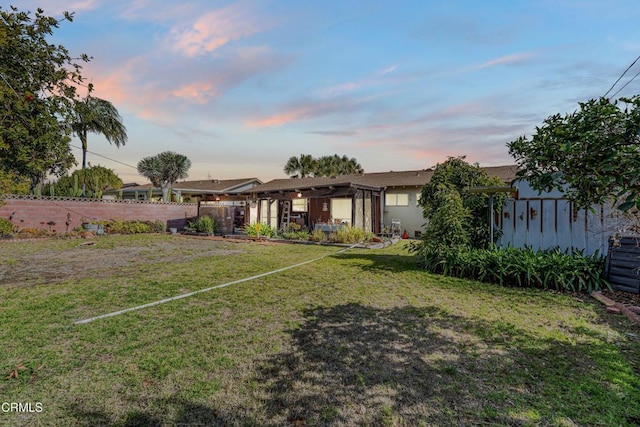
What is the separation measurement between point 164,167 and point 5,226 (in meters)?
19.5

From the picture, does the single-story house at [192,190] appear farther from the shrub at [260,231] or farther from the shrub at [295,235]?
the shrub at [295,235]

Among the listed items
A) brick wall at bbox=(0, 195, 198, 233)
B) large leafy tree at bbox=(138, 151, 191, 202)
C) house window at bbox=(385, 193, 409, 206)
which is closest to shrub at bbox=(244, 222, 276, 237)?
brick wall at bbox=(0, 195, 198, 233)

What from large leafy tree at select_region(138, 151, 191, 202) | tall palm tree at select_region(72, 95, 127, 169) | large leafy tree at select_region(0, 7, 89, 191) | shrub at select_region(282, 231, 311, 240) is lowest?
shrub at select_region(282, 231, 311, 240)

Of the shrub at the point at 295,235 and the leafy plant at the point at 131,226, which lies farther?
the leafy plant at the point at 131,226

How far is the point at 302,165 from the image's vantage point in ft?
106

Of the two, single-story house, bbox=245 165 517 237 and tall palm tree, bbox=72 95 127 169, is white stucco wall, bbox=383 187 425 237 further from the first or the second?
tall palm tree, bbox=72 95 127 169

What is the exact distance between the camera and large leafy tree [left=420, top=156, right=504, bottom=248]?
24.6ft

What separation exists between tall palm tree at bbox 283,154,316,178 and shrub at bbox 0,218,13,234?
75.3 ft

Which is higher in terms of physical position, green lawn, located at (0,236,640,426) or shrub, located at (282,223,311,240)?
shrub, located at (282,223,311,240)

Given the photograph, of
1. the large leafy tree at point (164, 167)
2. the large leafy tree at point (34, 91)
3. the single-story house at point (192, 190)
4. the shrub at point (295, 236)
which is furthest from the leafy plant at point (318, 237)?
the large leafy tree at point (164, 167)

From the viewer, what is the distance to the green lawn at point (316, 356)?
87.4 inches

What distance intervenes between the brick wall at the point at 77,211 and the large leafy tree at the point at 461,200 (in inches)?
640

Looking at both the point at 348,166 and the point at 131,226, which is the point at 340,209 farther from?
the point at 348,166

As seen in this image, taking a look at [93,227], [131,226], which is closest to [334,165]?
[131,226]
